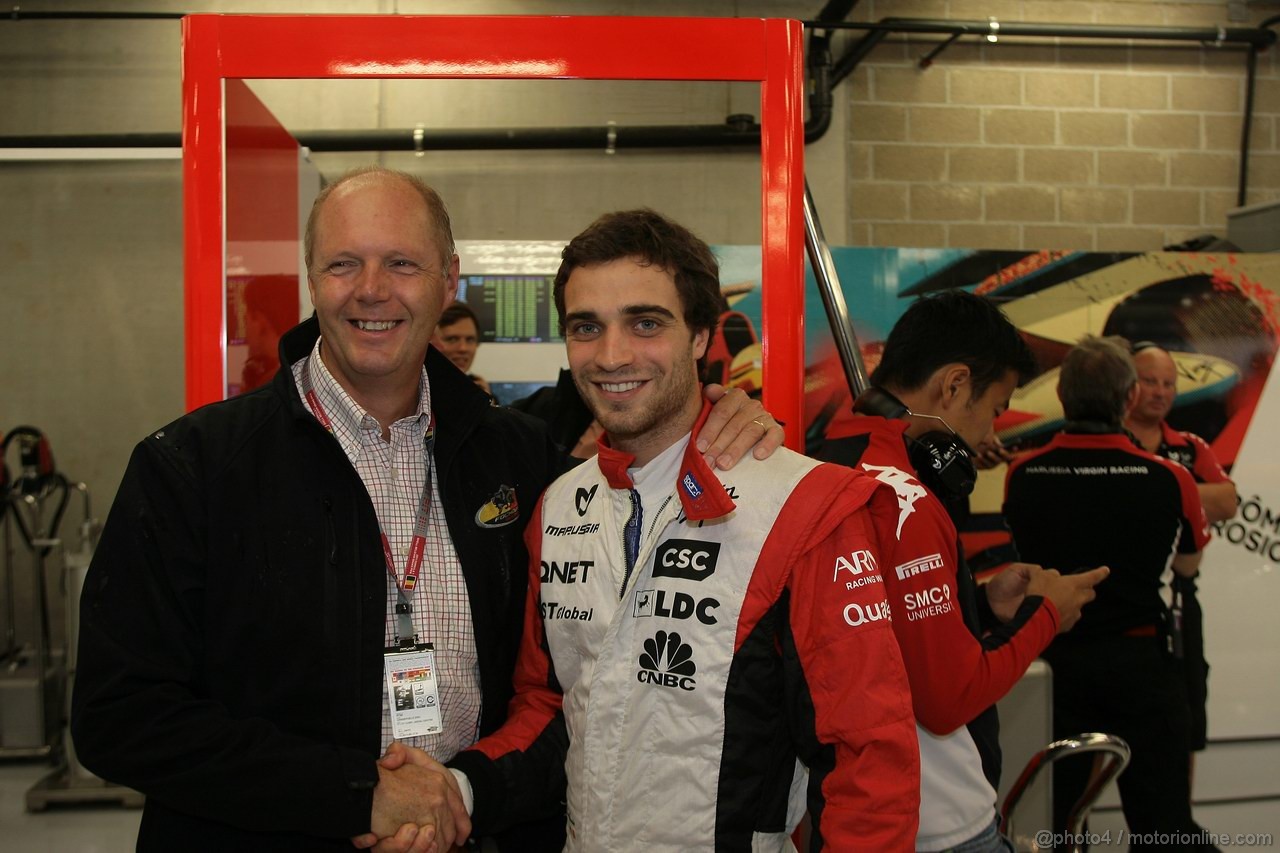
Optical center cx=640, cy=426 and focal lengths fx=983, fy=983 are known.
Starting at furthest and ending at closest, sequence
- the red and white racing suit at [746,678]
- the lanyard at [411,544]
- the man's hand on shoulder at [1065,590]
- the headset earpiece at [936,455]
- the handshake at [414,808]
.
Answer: the man's hand on shoulder at [1065,590]
the headset earpiece at [936,455]
the lanyard at [411,544]
the handshake at [414,808]
the red and white racing suit at [746,678]

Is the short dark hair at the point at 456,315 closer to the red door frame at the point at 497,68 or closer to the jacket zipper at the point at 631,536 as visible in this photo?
the red door frame at the point at 497,68

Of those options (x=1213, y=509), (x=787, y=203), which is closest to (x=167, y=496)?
(x=787, y=203)

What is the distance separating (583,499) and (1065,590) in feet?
3.32

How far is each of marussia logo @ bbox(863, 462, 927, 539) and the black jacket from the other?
0.66 meters

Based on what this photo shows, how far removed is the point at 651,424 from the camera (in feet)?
4.50

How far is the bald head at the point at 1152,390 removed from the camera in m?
3.97

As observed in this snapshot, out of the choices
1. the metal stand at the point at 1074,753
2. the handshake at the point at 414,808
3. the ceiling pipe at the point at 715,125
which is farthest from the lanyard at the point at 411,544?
the ceiling pipe at the point at 715,125

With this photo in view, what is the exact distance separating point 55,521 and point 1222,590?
5.17 meters

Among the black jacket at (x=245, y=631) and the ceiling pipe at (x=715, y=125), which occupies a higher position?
the ceiling pipe at (x=715, y=125)

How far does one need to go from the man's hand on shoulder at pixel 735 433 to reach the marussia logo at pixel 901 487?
260 millimetres

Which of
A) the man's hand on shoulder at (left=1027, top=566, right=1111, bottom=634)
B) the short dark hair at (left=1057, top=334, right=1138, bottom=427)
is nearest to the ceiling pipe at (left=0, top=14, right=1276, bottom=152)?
the short dark hair at (left=1057, top=334, right=1138, bottom=427)

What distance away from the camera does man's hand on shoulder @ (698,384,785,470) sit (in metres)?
1.34

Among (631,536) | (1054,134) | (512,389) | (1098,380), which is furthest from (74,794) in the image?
(1054,134)

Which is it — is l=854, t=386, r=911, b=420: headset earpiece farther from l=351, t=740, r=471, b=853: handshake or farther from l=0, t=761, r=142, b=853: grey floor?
l=0, t=761, r=142, b=853: grey floor
